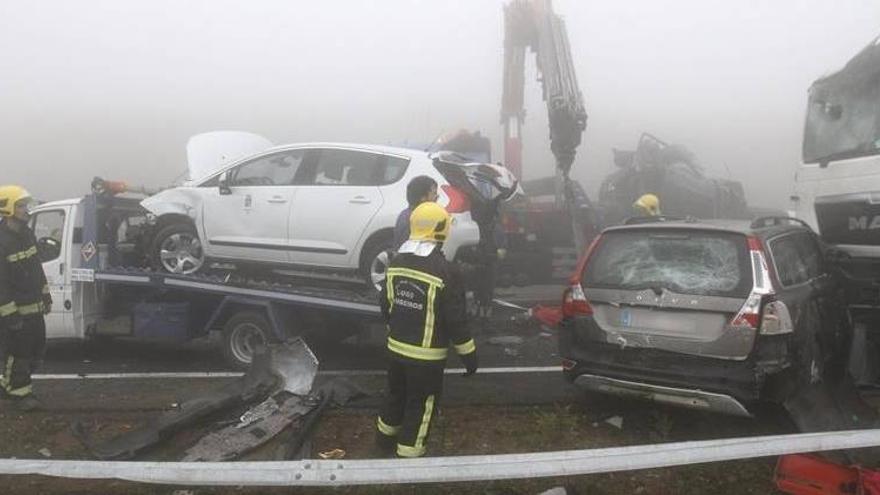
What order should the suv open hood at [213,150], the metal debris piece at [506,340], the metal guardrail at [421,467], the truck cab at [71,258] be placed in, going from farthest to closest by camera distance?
1. the metal debris piece at [506,340]
2. the suv open hood at [213,150]
3. the truck cab at [71,258]
4. the metal guardrail at [421,467]

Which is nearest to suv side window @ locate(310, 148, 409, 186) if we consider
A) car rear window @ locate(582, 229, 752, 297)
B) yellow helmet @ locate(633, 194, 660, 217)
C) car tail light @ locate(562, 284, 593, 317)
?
car tail light @ locate(562, 284, 593, 317)

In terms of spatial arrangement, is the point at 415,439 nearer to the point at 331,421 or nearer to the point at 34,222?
the point at 331,421

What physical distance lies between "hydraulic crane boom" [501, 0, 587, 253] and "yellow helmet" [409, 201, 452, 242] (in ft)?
21.9

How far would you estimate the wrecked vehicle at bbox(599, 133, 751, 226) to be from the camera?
14469 millimetres

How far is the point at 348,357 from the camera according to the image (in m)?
7.80

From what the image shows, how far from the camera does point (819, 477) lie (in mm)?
3906

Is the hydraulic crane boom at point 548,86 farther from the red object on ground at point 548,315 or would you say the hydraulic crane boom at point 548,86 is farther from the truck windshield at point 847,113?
the truck windshield at point 847,113

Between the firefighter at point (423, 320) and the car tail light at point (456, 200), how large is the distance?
232 cm

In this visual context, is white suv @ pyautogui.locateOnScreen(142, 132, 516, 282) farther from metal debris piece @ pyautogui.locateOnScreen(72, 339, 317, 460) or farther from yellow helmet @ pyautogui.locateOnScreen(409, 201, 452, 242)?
yellow helmet @ pyautogui.locateOnScreen(409, 201, 452, 242)

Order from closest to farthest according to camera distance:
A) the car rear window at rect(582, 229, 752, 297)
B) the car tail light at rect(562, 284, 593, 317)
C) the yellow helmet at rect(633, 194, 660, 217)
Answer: the car rear window at rect(582, 229, 752, 297), the car tail light at rect(562, 284, 593, 317), the yellow helmet at rect(633, 194, 660, 217)

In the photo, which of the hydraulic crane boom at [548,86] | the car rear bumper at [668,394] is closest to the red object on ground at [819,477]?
the car rear bumper at [668,394]

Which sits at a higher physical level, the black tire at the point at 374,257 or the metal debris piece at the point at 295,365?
the black tire at the point at 374,257

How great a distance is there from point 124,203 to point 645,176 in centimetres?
1003

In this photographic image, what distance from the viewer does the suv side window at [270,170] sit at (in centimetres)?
722
